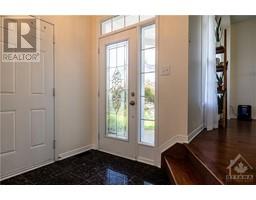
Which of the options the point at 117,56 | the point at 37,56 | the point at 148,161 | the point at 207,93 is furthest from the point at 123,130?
the point at 37,56

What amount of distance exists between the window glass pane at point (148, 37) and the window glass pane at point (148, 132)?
111cm

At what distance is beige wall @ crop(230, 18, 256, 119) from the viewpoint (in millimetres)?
4840

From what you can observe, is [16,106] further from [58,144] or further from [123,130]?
[123,130]

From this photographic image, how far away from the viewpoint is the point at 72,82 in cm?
325

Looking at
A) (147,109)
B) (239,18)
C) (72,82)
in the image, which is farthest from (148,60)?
(239,18)

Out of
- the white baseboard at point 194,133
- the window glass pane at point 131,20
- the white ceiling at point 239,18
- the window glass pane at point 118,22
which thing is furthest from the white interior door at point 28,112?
the white ceiling at point 239,18

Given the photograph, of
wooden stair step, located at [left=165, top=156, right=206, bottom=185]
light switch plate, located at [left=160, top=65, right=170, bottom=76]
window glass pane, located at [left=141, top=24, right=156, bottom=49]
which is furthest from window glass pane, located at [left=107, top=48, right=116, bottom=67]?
wooden stair step, located at [left=165, top=156, right=206, bottom=185]

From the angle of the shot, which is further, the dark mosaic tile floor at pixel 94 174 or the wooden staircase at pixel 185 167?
the dark mosaic tile floor at pixel 94 174

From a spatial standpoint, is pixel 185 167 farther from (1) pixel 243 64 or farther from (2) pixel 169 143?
(1) pixel 243 64

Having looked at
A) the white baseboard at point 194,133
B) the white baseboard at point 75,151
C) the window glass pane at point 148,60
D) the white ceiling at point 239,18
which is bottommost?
the white baseboard at point 75,151

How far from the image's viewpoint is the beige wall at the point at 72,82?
3.02m

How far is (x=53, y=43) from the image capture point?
291 centimetres

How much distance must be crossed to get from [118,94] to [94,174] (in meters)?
1.31

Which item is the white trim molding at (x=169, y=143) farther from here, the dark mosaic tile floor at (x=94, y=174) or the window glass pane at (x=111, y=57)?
the window glass pane at (x=111, y=57)
